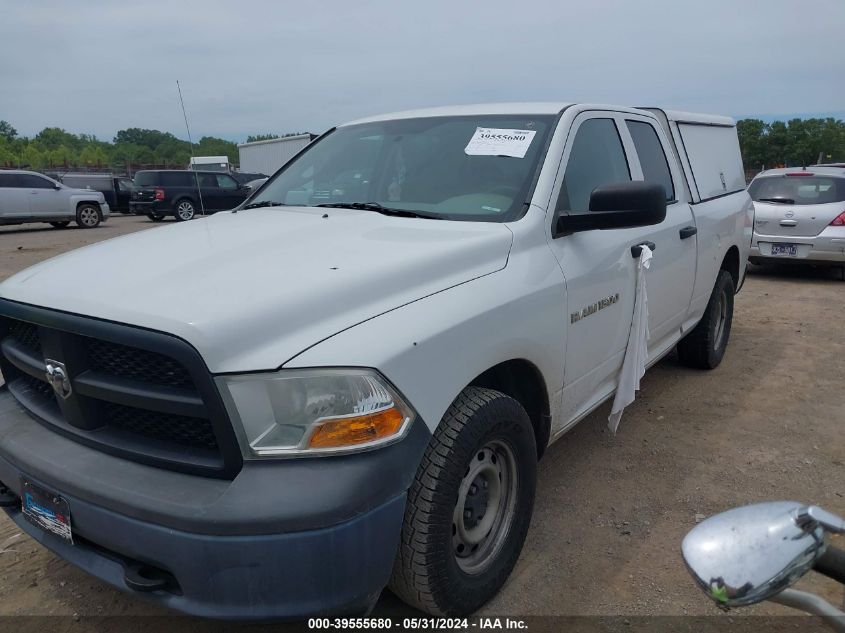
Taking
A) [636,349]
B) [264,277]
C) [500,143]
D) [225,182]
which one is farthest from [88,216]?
[264,277]

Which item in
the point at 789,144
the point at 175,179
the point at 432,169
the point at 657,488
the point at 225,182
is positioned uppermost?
the point at 432,169

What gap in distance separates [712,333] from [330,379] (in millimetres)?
4119

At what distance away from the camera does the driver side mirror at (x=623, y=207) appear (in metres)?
2.68

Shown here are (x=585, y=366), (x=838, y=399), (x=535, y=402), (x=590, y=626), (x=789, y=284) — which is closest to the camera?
(x=590, y=626)

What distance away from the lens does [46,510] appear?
209 cm

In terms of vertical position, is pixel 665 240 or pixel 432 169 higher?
pixel 432 169

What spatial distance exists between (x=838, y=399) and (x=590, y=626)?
3.26 meters

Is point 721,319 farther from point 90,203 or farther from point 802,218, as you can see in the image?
point 90,203

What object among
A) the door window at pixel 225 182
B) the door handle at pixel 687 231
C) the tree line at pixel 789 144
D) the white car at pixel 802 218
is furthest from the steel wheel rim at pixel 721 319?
the tree line at pixel 789 144

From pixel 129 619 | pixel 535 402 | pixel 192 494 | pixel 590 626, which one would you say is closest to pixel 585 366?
pixel 535 402

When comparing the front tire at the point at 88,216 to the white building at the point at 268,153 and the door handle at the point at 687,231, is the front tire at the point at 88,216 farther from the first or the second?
the door handle at the point at 687,231

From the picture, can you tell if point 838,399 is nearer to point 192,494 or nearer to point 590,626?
point 590,626

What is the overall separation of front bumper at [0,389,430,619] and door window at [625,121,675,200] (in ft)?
8.59

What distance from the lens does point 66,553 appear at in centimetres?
210
